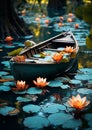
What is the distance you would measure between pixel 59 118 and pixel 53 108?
0.33 meters

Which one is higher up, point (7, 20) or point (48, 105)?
point (7, 20)

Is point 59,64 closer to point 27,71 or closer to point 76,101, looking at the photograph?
point 27,71

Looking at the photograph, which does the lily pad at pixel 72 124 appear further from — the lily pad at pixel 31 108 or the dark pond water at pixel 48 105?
the lily pad at pixel 31 108

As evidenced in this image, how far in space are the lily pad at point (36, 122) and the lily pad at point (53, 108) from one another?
0.86 feet

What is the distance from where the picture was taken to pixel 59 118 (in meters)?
4.19

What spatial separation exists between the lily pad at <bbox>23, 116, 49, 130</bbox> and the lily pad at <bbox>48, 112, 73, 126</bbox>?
78 mm

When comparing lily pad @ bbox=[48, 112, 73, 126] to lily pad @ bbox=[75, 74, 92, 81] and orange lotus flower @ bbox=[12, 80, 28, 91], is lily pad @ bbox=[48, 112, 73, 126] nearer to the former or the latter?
orange lotus flower @ bbox=[12, 80, 28, 91]

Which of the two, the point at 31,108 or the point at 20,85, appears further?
the point at 20,85

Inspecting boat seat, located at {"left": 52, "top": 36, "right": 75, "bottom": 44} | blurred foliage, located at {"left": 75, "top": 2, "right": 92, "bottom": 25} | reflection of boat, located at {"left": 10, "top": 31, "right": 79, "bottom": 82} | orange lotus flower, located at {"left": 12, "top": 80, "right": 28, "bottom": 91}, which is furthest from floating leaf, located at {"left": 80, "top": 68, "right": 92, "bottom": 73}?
blurred foliage, located at {"left": 75, "top": 2, "right": 92, "bottom": 25}

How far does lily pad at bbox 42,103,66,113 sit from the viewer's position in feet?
14.5

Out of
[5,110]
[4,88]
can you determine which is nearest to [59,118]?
[5,110]

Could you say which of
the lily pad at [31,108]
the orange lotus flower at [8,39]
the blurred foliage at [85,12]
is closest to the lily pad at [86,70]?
the lily pad at [31,108]

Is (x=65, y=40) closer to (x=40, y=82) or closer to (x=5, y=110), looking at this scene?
(x=40, y=82)

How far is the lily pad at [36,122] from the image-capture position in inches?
157
